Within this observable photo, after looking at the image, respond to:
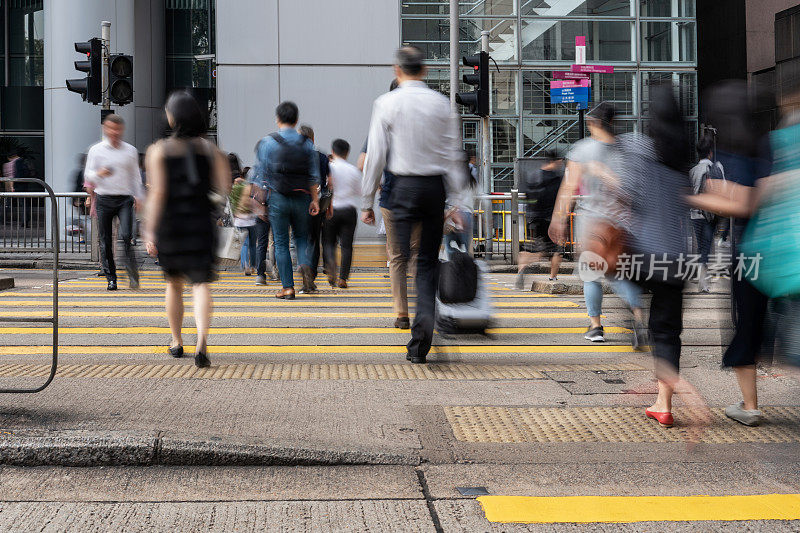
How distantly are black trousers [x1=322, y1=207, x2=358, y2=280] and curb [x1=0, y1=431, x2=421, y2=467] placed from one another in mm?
6755

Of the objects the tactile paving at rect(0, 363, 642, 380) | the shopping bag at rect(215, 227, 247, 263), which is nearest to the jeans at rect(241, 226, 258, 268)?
the shopping bag at rect(215, 227, 247, 263)

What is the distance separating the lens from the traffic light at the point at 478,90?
47.0 ft

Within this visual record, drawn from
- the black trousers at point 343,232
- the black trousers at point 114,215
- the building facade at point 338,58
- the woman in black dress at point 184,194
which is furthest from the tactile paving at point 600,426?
the building facade at point 338,58

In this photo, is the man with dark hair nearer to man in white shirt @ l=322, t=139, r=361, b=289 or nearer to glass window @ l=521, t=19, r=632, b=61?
man in white shirt @ l=322, t=139, r=361, b=289

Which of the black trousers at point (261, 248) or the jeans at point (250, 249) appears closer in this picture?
the black trousers at point (261, 248)

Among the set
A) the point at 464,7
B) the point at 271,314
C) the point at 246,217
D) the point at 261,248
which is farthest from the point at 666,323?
the point at 464,7

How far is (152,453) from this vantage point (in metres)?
4.04

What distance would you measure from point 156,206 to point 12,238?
9.47m

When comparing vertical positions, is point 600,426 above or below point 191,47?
below

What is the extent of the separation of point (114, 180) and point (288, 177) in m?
2.13

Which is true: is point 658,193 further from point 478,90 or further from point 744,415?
point 478,90

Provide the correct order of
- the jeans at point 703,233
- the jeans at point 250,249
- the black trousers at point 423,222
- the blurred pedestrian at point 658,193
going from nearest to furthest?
the blurred pedestrian at point 658,193, the black trousers at point 423,222, the jeans at point 703,233, the jeans at point 250,249

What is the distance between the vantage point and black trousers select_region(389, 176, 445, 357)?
6.04 metres

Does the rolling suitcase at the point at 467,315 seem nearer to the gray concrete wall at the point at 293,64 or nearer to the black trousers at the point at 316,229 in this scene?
the black trousers at the point at 316,229
